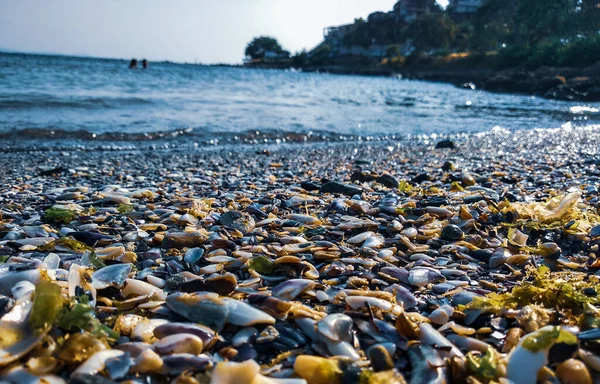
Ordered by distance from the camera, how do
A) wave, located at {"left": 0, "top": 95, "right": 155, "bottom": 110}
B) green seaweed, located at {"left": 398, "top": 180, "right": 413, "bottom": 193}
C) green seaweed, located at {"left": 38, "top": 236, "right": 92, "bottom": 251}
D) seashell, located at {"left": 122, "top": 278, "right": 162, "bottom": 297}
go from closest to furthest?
1. seashell, located at {"left": 122, "top": 278, "right": 162, "bottom": 297}
2. green seaweed, located at {"left": 38, "top": 236, "right": 92, "bottom": 251}
3. green seaweed, located at {"left": 398, "top": 180, "right": 413, "bottom": 193}
4. wave, located at {"left": 0, "top": 95, "right": 155, "bottom": 110}

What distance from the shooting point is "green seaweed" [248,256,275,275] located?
220 centimetres

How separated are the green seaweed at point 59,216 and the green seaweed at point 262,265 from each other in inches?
Result: 60.6

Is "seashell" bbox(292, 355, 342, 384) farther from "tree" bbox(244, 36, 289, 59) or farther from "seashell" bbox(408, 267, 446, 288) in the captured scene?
"tree" bbox(244, 36, 289, 59)

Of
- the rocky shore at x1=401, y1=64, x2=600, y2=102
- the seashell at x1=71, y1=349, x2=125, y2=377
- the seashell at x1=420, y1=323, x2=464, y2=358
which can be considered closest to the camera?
the seashell at x1=71, y1=349, x2=125, y2=377

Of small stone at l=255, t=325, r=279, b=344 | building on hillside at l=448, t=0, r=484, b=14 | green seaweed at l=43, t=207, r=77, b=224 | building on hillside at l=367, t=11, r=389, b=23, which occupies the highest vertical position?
building on hillside at l=448, t=0, r=484, b=14

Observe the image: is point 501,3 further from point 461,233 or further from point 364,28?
point 461,233

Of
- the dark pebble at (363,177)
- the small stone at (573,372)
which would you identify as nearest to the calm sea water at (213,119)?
the dark pebble at (363,177)

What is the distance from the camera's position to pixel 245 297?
1.90 m

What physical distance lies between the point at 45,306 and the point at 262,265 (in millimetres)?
946

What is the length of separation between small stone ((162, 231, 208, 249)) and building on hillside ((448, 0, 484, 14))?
120315mm

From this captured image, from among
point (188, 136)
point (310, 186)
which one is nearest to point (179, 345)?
point (310, 186)

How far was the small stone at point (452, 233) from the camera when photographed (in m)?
2.80

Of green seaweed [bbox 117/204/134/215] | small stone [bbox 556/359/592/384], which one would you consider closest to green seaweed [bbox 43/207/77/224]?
green seaweed [bbox 117/204/134/215]

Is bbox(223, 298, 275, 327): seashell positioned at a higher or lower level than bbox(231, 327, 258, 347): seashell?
higher
